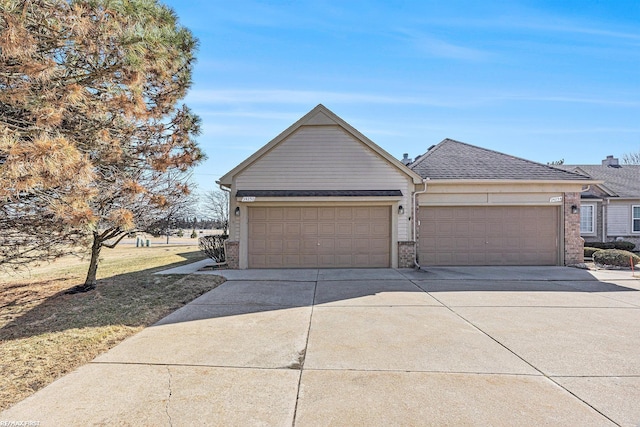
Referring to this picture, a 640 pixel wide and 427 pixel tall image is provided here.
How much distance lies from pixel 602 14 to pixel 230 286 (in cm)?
1362

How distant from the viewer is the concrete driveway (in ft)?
9.82

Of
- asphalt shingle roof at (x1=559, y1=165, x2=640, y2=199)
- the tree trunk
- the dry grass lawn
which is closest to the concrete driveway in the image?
the dry grass lawn

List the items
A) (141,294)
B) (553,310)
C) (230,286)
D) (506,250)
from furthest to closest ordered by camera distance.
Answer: (506,250), (230,286), (141,294), (553,310)

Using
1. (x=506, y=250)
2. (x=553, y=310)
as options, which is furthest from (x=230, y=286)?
(x=506, y=250)

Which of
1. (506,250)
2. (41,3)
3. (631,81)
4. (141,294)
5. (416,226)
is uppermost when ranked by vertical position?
(631,81)

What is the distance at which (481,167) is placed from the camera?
13.2 metres

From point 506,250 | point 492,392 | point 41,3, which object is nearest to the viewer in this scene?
point 492,392

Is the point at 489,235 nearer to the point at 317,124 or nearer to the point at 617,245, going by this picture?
the point at 317,124

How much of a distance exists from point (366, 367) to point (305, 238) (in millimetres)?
8054

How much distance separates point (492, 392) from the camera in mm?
3379

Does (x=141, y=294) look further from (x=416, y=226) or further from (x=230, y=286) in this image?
(x=416, y=226)

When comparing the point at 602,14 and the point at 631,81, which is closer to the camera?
the point at 602,14

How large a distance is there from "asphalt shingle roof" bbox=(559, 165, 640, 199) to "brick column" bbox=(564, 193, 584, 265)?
6.10 metres

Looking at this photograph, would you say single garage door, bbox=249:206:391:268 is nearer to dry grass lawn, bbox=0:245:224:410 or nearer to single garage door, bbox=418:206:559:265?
dry grass lawn, bbox=0:245:224:410
